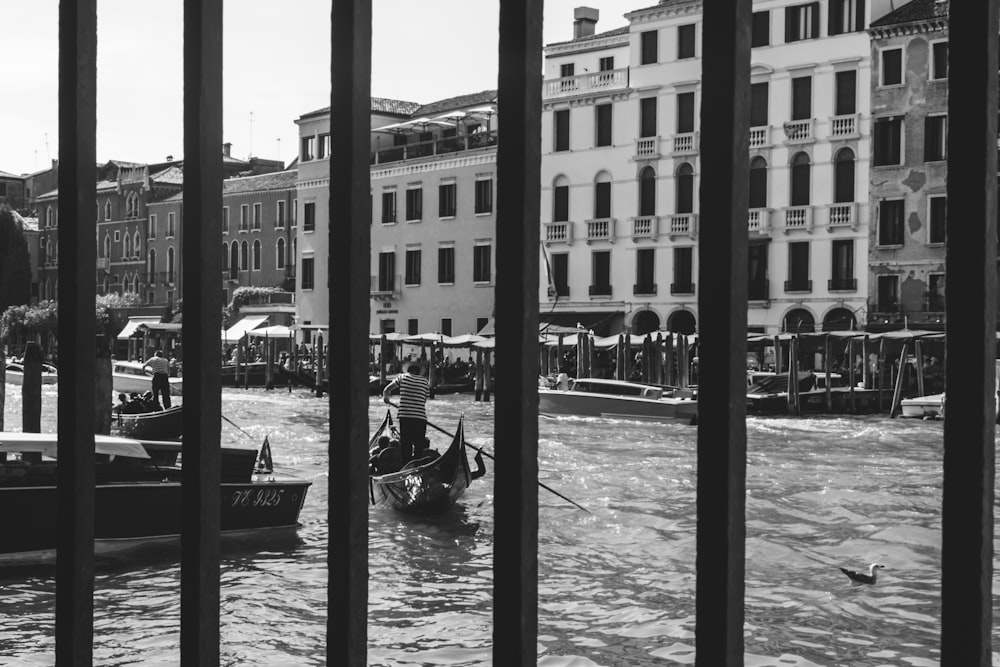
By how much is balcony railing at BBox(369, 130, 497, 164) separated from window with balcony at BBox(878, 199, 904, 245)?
9.43m

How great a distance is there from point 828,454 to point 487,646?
956 cm

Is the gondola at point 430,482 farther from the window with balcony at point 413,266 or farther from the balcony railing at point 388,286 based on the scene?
the balcony railing at point 388,286

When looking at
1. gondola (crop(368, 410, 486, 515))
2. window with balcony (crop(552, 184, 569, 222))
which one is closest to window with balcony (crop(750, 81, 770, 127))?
window with balcony (crop(552, 184, 569, 222))

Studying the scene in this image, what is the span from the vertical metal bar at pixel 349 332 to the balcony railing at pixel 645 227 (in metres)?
25.2

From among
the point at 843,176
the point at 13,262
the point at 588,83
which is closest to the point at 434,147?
the point at 588,83

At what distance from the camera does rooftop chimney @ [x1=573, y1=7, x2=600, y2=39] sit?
1135 inches

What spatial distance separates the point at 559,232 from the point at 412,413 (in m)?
18.1

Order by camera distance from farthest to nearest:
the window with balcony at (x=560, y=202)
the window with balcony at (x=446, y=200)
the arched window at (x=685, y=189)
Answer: the window with balcony at (x=446, y=200)
the window with balcony at (x=560, y=202)
the arched window at (x=685, y=189)

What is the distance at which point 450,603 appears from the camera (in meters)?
6.96

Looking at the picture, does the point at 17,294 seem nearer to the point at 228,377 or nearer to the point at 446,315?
the point at 228,377

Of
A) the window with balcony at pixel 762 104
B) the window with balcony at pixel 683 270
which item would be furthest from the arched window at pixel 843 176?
the window with balcony at pixel 683 270

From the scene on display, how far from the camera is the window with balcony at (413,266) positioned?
3095 cm

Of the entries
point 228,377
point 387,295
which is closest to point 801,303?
point 387,295

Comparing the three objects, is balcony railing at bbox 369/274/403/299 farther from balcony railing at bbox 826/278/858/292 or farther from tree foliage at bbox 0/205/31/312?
tree foliage at bbox 0/205/31/312
